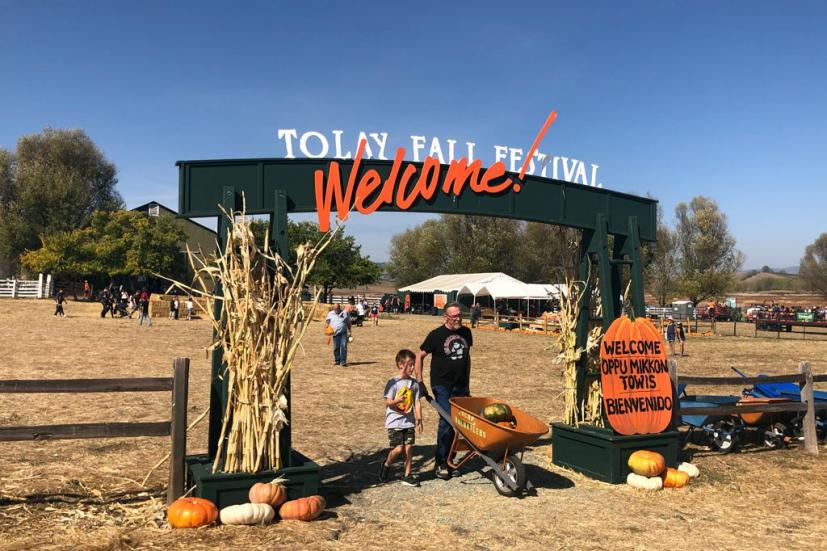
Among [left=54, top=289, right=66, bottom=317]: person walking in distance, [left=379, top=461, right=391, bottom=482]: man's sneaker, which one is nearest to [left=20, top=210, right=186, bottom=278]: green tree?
[left=54, top=289, right=66, bottom=317]: person walking in distance

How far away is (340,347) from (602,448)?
1146cm

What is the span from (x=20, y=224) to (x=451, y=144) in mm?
60636

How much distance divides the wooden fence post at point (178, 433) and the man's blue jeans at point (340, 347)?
1185cm

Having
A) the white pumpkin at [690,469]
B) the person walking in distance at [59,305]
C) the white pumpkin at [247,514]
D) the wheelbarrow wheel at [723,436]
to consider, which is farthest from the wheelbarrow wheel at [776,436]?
the person walking in distance at [59,305]

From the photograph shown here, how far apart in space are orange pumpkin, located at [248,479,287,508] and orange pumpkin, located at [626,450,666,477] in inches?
154

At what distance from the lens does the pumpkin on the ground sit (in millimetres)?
6934

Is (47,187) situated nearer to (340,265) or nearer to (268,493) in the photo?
(340,265)

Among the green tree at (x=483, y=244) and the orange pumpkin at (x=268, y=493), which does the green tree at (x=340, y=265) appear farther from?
the orange pumpkin at (x=268, y=493)

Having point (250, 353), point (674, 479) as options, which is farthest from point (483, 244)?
point (250, 353)

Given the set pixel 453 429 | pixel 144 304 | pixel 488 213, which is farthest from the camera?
pixel 144 304

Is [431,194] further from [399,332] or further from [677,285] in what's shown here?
[677,285]

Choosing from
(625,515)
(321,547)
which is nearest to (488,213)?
(625,515)

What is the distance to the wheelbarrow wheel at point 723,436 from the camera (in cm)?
906

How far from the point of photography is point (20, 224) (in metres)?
57.2
